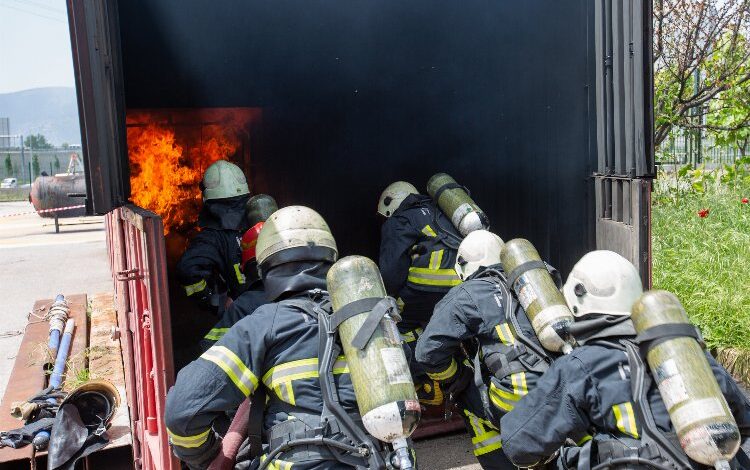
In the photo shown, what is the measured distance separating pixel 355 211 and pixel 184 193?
4.98 ft

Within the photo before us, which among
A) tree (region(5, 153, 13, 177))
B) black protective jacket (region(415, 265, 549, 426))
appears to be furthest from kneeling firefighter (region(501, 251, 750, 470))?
tree (region(5, 153, 13, 177))

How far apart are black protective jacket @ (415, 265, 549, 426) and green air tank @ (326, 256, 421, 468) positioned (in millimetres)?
1078

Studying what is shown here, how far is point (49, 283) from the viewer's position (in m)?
11.3

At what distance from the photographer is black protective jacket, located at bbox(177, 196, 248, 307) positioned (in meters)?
4.25

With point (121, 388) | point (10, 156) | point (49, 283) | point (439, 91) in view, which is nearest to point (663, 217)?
point (439, 91)

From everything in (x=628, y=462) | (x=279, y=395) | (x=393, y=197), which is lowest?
(x=628, y=462)

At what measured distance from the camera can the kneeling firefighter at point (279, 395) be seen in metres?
2.29

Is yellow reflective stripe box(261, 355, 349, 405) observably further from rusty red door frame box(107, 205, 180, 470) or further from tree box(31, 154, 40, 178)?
tree box(31, 154, 40, 178)

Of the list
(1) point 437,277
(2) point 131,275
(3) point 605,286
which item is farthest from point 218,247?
(3) point 605,286

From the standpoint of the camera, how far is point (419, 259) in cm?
480

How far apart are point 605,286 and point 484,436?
52.2 inches

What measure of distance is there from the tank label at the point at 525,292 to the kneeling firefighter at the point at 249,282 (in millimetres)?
1206

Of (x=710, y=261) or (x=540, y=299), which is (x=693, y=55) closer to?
(x=710, y=261)

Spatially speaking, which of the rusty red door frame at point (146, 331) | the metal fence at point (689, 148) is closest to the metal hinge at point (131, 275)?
the rusty red door frame at point (146, 331)
